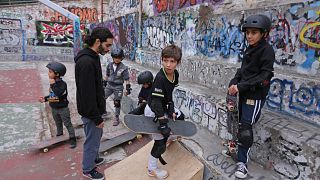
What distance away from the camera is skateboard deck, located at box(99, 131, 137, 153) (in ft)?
14.5

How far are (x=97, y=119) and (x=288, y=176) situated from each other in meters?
2.34

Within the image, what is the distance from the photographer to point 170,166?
3.21 m

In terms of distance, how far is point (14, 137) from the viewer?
4941 mm

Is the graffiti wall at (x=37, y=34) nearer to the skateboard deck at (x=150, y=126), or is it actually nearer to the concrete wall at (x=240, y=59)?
the concrete wall at (x=240, y=59)

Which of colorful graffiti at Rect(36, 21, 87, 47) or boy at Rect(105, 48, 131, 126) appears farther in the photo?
colorful graffiti at Rect(36, 21, 87, 47)

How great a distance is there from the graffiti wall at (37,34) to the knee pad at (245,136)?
61.9 feet

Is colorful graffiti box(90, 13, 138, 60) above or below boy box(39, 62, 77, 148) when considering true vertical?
above

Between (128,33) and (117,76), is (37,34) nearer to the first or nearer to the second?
(128,33)

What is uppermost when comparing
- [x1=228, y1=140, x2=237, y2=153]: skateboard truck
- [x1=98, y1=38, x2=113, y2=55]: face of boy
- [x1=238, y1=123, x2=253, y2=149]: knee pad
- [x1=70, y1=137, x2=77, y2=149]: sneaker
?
[x1=98, y1=38, x2=113, y2=55]: face of boy

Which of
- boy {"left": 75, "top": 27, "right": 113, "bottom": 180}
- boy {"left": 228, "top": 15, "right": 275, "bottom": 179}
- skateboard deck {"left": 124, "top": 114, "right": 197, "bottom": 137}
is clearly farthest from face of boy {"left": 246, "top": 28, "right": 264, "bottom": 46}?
boy {"left": 75, "top": 27, "right": 113, "bottom": 180}

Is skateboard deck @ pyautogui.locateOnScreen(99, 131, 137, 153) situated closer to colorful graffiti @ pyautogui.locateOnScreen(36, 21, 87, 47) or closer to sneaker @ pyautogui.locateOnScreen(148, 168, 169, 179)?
sneaker @ pyautogui.locateOnScreen(148, 168, 169, 179)

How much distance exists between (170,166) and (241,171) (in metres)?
0.87

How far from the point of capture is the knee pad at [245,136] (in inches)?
112

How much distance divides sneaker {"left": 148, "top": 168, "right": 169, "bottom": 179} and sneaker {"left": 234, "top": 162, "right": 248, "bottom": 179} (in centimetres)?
83
